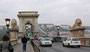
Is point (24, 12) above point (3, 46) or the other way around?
above

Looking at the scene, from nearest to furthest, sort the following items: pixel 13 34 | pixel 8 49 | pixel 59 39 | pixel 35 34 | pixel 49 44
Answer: pixel 8 49 → pixel 49 44 → pixel 13 34 → pixel 59 39 → pixel 35 34

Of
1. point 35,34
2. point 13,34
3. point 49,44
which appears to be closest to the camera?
point 49,44

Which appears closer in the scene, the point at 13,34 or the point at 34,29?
the point at 13,34

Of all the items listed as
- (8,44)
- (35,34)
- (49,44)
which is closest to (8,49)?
(8,44)

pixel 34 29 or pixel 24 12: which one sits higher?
pixel 24 12

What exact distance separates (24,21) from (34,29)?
246 inches

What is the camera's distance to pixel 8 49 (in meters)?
6.51

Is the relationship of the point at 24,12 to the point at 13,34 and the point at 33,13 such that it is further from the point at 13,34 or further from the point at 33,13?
the point at 13,34

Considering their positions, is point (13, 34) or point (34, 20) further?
point (34, 20)

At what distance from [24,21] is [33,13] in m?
6.00

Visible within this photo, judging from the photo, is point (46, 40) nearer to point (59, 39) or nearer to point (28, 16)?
point (59, 39)

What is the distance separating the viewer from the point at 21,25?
87625mm

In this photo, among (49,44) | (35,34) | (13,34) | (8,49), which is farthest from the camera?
(35,34)

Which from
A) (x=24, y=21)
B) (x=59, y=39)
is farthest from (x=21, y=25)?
(x=59, y=39)
